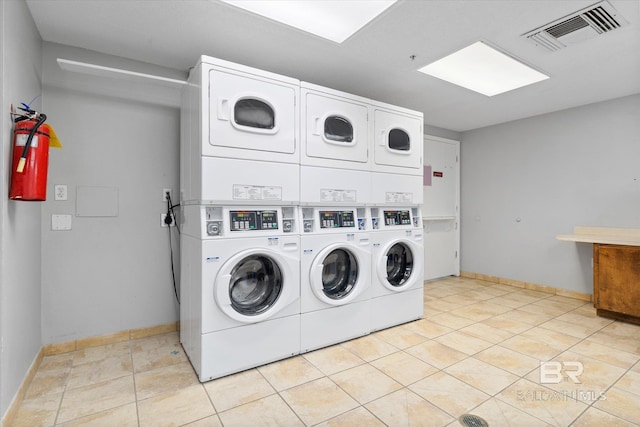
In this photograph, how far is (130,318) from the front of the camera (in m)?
2.85

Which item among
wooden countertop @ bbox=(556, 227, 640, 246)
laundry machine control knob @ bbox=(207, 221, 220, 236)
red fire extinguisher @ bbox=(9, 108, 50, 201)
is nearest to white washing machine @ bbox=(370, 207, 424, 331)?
laundry machine control knob @ bbox=(207, 221, 220, 236)

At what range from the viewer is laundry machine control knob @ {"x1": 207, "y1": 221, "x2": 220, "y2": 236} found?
2.19 m

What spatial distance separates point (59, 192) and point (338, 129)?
93.3 inches

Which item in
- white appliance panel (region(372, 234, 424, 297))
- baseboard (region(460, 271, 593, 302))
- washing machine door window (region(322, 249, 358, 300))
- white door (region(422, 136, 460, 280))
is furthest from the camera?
white door (region(422, 136, 460, 280))

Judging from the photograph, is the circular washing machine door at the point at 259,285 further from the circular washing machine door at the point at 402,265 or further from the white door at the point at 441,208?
the white door at the point at 441,208

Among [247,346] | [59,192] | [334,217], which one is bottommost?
[247,346]

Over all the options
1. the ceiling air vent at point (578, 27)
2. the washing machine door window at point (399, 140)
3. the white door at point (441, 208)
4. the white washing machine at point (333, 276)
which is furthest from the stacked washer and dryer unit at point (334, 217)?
the white door at point (441, 208)

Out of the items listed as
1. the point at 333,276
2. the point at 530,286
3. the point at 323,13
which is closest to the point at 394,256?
the point at 333,276

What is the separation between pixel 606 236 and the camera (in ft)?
12.5

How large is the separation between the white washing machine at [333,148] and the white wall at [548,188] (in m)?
3.08

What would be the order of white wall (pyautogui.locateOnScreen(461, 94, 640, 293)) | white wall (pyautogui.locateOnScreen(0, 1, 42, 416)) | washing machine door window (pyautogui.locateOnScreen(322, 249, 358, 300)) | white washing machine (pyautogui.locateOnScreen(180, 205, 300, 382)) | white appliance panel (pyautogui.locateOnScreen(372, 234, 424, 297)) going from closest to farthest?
1. white wall (pyautogui.locateOnScreen(0, 1, 42, 416))
2. white washing machine (pyautogui.locateOnScreen(180, 205, 300, 382))
3. washing machine door window (pyautogui.locateOnScreen(322, 249, 358, 300))
4. white appliance panel (pyautogui.locateOnScreen(372, 234, 424, 297))
5. white wall (pyautogui.locateOnScreen(461, 94, 640, 293))

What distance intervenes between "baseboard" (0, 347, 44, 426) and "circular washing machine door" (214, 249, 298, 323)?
49.3 inches

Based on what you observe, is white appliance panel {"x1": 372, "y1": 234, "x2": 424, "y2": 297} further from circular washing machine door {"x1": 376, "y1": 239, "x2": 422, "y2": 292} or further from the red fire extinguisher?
the red fire extinguisher

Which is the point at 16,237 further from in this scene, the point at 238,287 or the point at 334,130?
the point at 334,130
